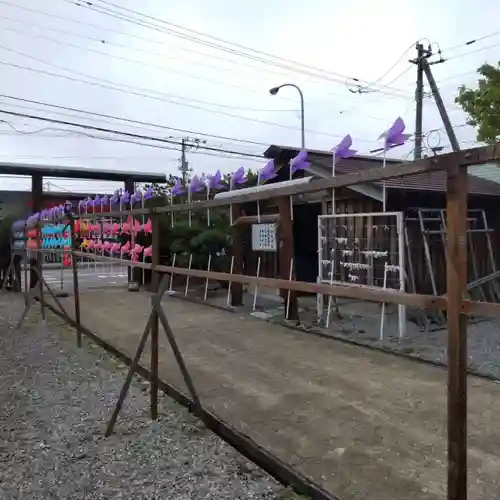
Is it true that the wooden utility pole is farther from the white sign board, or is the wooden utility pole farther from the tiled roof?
Result: the white sign board

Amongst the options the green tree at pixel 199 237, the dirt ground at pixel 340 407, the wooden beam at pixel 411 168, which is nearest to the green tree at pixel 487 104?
the green tree at pixel 199 237

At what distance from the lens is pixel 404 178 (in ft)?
19.6

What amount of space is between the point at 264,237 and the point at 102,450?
239 inches

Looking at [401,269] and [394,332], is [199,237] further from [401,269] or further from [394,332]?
[401,269]

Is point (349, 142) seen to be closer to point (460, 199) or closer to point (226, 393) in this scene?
point (226, 393)

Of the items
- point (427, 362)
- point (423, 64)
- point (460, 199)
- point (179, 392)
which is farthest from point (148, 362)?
point (423, 64)

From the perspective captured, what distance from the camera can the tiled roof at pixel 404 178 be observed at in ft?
25.0

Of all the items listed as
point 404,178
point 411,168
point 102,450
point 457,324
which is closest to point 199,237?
point 404,178

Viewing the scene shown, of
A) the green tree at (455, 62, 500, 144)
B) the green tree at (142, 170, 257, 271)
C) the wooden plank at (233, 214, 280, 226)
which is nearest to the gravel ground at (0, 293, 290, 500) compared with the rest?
the wooden plank at (233, 214, 280, 226)

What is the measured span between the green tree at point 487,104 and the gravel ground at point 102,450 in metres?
9.96

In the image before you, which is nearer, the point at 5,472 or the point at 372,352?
the point at 5,472

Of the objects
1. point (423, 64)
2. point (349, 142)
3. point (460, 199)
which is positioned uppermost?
point (423, 64)

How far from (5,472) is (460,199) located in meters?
2.95

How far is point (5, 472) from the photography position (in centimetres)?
314
